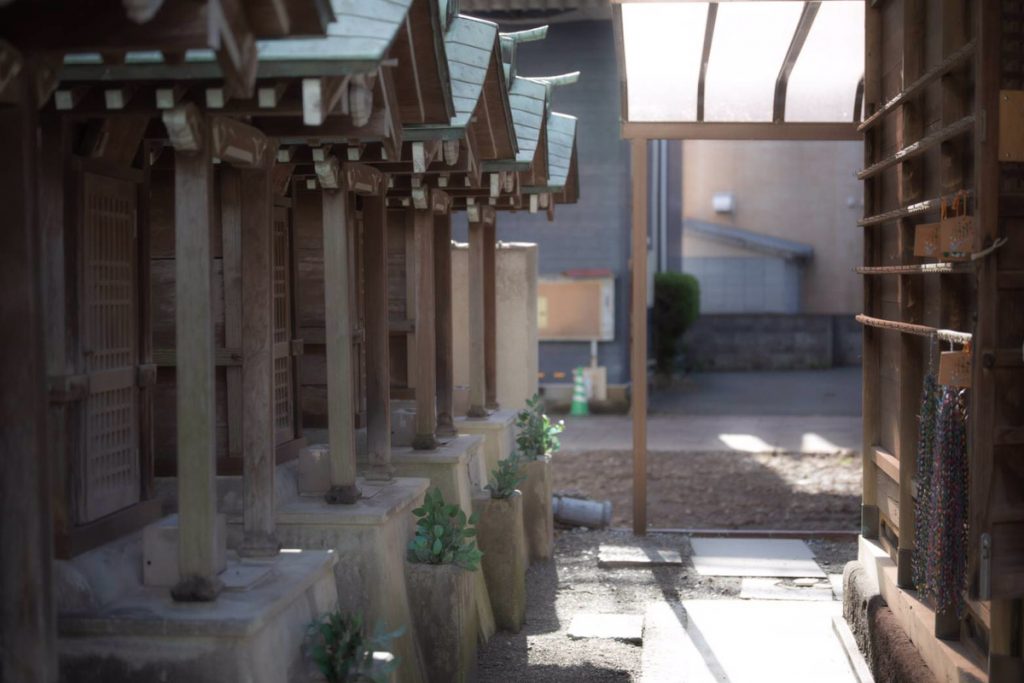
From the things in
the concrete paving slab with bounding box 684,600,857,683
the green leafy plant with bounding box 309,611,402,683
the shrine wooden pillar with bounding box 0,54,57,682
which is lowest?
the concrete paving slab with bounding box 684,600,857,683

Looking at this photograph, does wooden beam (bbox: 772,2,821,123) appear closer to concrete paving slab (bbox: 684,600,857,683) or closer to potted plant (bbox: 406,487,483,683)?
concrete paving slab (bbox: 684,600,857,683)

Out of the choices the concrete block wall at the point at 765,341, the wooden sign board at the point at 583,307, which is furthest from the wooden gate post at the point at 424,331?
the concrete block wall at the point at 765,341

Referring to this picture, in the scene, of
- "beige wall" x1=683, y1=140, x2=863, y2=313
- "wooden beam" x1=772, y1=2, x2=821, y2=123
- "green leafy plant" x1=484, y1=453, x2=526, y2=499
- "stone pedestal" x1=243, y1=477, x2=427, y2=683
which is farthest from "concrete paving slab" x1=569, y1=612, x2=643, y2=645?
"beige wall" x1=683, y1=140, x2=863, y2=313

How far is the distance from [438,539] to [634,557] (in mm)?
4155

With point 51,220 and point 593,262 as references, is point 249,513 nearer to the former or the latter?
point 51,220

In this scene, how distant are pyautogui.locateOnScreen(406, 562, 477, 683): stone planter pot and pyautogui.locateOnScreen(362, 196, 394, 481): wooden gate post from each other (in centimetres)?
92

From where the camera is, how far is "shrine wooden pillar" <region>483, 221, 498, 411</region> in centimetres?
1110

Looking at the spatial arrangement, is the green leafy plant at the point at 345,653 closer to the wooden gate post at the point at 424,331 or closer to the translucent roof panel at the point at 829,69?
the wooden gate post at the point at 424,331

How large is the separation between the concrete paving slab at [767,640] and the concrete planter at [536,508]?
1.83 metres

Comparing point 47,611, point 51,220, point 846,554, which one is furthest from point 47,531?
point 846,554

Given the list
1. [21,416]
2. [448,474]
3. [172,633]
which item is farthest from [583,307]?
[21,416]

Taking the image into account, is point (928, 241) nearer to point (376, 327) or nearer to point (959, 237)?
point (959, 237)

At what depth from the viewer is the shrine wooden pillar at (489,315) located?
11.1 metres

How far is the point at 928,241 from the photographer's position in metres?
5.46
